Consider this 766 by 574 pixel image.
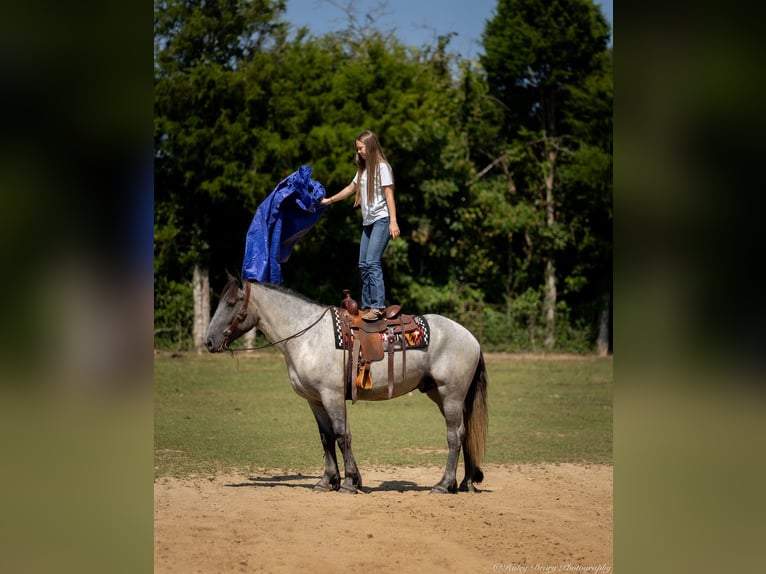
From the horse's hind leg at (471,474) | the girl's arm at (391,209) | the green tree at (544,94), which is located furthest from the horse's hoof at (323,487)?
the green tree at (544,94)

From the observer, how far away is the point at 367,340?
28.3ft

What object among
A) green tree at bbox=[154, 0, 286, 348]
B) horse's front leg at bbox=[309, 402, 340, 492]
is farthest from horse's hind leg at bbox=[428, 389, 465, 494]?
green tree at bbox=[154, 0, 286, 348]

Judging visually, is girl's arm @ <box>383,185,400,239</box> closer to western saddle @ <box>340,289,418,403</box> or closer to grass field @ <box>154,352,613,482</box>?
western saddle @ <box>340,289,418,403</box>

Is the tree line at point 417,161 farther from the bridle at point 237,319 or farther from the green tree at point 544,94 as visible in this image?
the bridle at point 237,319

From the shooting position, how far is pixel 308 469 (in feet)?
34.2

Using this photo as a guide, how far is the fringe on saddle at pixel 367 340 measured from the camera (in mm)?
8602

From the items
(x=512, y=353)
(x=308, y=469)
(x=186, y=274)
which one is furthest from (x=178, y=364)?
(x=308, y=469)

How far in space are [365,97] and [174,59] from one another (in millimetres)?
5791

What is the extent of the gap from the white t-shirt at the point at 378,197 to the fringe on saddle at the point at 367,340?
2.46 ft

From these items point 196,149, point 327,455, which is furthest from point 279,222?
point 196,149

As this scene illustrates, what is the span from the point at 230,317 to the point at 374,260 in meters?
1.49

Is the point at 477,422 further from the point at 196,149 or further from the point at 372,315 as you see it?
the point at 196,149

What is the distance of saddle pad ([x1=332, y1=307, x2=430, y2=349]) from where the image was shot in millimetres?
8633
